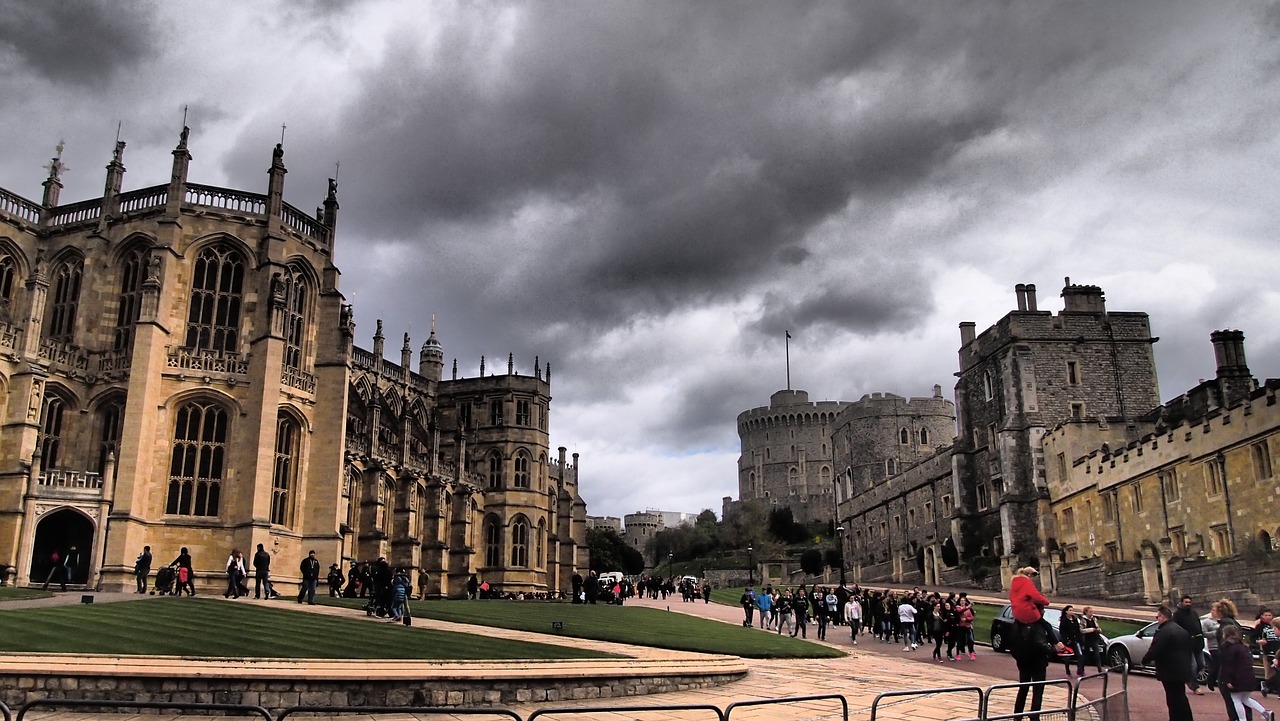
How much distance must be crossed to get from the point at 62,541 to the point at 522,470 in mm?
31829

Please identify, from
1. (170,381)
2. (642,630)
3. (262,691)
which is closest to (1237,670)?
(262,691)

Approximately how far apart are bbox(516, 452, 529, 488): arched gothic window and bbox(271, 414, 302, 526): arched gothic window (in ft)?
84.7

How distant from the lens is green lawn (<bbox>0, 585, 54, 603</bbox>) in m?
23.6

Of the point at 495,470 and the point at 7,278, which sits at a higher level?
the point at 7,278

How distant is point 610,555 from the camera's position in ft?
334

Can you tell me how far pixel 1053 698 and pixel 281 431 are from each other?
3048 centimetres

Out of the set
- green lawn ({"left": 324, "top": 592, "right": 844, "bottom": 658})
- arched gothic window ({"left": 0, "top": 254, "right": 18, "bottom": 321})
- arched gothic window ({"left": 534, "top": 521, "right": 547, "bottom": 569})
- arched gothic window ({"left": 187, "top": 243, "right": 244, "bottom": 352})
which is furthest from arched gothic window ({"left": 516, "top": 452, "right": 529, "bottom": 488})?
arched gothic window ({"left": 0, "top": 254, "right": 18, "bottom": 321})

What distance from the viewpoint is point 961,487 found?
56.1m

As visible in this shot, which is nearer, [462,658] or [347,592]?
[462,658]

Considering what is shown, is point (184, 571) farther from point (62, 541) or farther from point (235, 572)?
point (62, 541)

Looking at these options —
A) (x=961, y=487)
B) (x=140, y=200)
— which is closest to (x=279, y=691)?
(x=140, y=200)

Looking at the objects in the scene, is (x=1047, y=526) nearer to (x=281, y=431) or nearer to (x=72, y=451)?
(x=281, y=431)

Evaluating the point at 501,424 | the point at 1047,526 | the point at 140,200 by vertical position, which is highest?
the point at 140,200

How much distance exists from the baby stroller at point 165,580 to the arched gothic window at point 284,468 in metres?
5.54
